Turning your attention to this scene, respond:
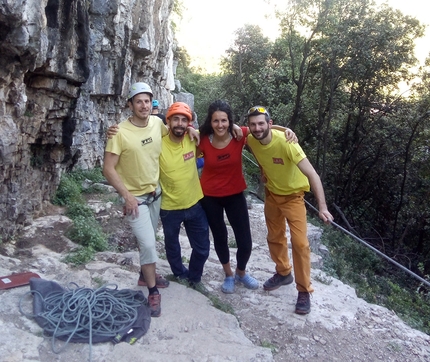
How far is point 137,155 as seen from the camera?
366 centimetres

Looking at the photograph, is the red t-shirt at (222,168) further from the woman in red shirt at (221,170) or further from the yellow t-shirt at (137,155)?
the yellow t-shirt at (137,155)

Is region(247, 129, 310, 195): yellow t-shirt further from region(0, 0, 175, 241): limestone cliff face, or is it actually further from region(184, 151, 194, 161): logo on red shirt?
region(0, 0, 175, 241): limestone cliff face

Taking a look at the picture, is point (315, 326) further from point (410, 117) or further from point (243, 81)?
point (243, 81)

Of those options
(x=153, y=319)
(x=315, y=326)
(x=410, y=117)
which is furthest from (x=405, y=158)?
(x=153, y=319)

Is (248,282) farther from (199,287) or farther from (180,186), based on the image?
(180,186)

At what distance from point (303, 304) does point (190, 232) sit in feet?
4.18

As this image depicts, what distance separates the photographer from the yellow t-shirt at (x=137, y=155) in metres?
3.61

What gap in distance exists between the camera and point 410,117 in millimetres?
12219

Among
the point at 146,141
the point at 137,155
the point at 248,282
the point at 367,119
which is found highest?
the point at 367,119

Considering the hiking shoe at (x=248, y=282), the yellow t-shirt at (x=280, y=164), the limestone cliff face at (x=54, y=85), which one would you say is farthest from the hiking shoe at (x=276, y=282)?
the limestone cliff face at (x=54, y=85)

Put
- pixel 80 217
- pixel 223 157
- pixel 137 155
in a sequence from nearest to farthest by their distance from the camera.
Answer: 1. pixel 137 155
2. pixel 223 157
3. pixel 80 217

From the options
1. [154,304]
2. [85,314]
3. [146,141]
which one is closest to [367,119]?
[146,141]

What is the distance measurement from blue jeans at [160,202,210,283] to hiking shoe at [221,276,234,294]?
1.38 feet

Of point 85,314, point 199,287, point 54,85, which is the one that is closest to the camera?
point 85,314
